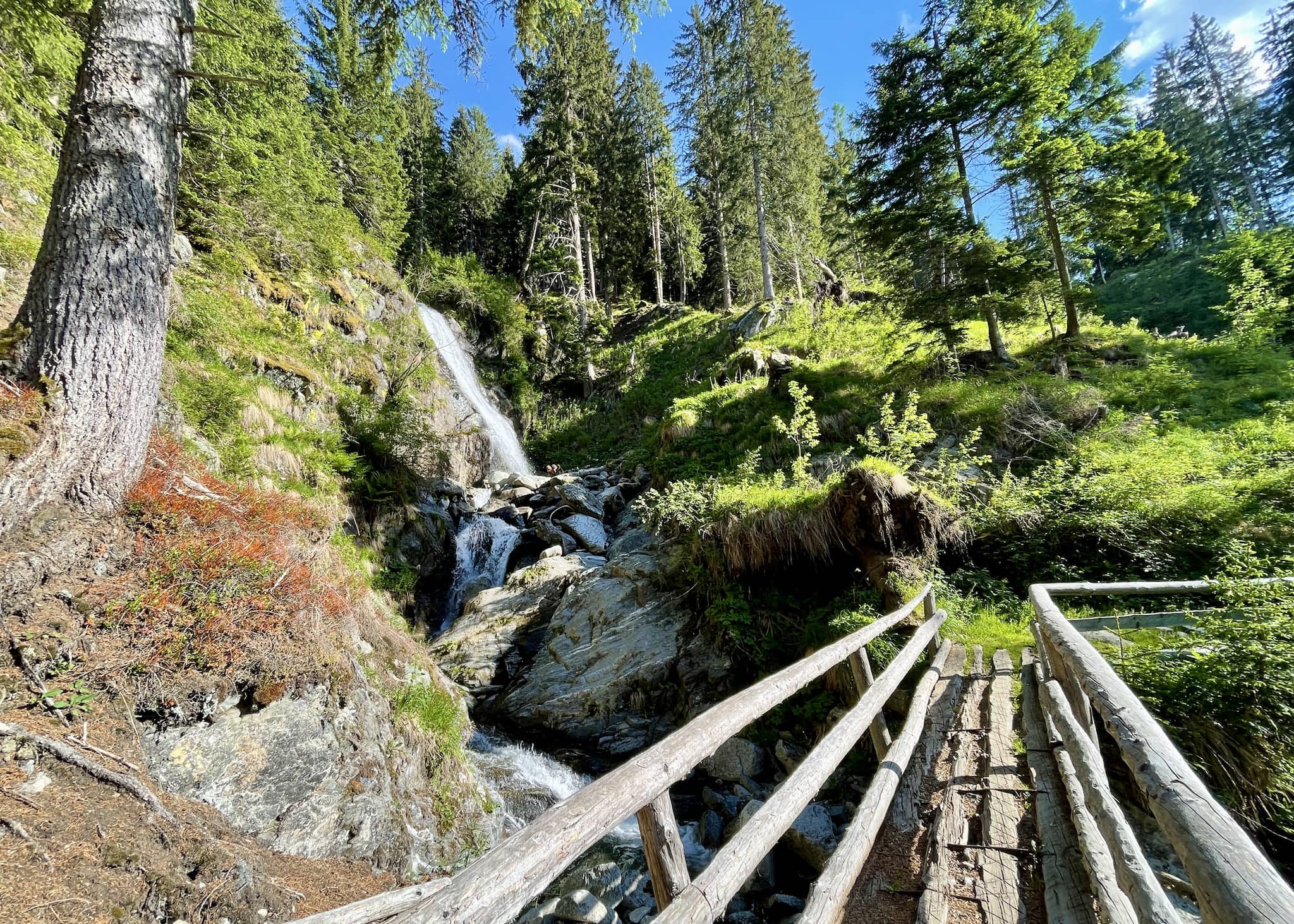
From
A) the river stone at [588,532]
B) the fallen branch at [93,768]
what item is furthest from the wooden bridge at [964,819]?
the river stone at [588,532]

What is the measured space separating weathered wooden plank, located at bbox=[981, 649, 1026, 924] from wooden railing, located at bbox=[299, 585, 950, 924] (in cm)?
55

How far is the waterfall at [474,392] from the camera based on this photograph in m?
17.8

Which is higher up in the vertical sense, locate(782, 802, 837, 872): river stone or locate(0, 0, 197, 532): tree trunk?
locate(0, 0, 197, 532): tree trunk

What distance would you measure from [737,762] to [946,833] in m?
3.47

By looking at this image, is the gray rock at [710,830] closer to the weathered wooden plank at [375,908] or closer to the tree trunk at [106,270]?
the weathered wooden plank at [375,908]

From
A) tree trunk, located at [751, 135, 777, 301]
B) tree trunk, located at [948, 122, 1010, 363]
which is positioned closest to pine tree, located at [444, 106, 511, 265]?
tree trunk, located at [751, 135, 777, 301]

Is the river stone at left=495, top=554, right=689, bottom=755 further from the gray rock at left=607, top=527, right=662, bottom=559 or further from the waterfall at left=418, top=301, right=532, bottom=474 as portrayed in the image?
the waterfall at left=418, top=301, right=532, bottom=474

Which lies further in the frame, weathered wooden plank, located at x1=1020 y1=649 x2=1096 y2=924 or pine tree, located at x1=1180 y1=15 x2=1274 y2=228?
pine tree, located at x1=1180 y1=15 x2=1274 y2=228

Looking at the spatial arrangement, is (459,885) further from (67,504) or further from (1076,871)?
(67,504)

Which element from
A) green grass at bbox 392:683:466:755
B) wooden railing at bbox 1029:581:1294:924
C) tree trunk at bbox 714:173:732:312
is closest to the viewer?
wooden railing at bbox 1029:581:1294:924

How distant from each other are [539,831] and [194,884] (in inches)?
123

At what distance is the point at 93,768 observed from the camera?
296cm

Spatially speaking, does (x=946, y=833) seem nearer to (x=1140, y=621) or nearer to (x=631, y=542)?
(x=1140, y=621)

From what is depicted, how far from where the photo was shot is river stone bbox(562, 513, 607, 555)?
1192 cm
